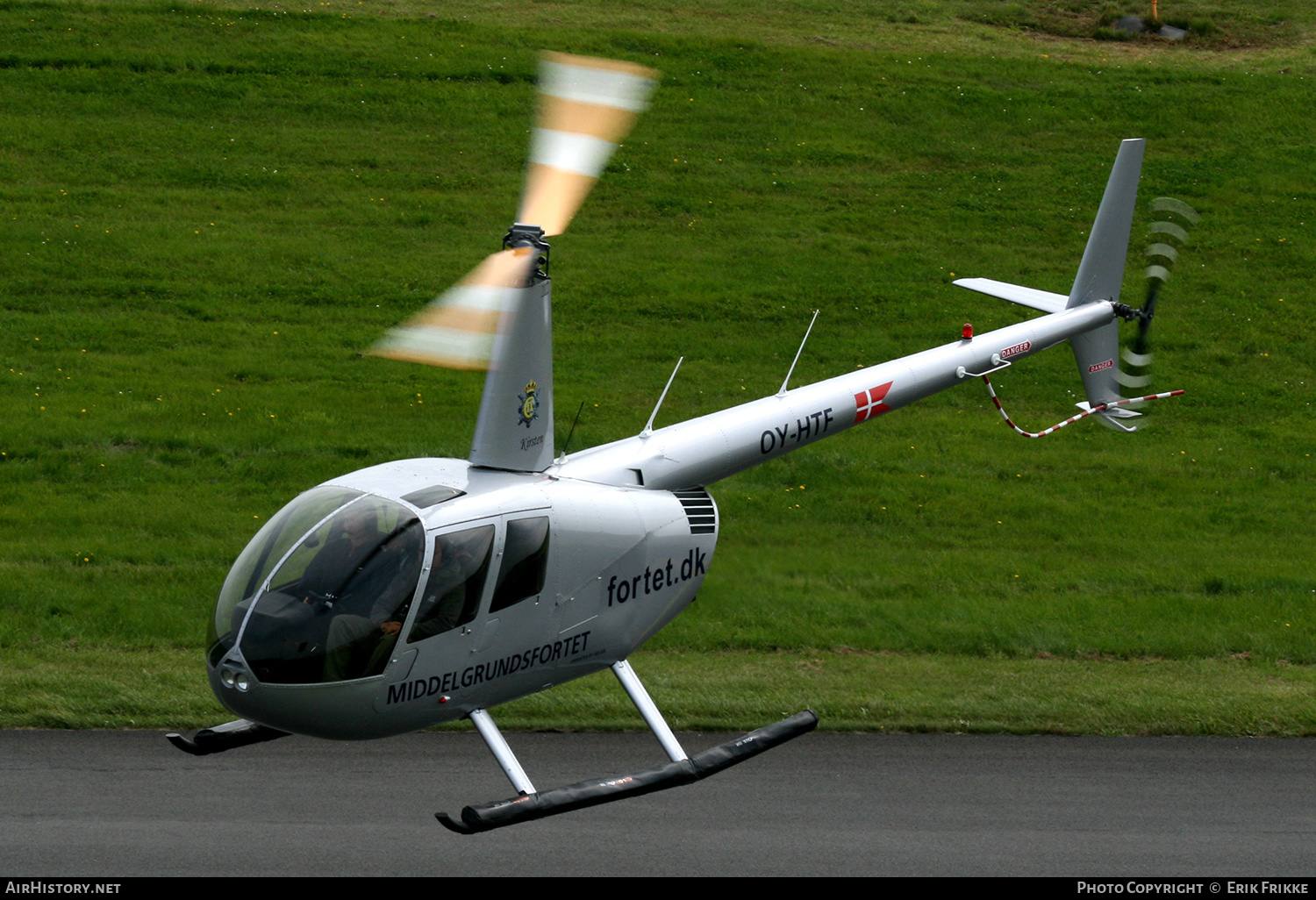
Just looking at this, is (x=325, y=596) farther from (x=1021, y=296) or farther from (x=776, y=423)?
(x=1021, y=296)

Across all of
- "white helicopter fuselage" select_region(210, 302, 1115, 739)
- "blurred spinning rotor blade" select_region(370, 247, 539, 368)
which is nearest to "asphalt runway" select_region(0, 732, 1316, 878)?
"white helicopter fuselage" select_region(210, 302, 1115, 739)

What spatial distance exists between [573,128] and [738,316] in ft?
47.6

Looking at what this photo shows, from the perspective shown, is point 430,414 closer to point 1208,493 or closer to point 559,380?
point 559,380

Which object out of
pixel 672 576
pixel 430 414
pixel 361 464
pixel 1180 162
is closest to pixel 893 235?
pixel 1180 162

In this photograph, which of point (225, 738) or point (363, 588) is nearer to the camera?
point (363, 588)

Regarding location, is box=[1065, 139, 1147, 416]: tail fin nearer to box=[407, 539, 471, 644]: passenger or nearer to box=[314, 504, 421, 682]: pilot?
box=[407, 539, 471, 644]: passenger

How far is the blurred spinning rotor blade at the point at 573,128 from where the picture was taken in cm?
772

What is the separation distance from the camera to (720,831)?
9734 millimetres

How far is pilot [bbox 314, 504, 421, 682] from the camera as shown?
7.56 meters

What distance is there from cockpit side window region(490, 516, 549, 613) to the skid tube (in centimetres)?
120

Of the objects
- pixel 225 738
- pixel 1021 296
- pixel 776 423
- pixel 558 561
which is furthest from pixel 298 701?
pixel 1021 296

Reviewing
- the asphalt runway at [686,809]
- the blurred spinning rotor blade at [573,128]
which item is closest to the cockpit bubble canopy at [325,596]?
the blurred spinning rotor blade at [573,128]

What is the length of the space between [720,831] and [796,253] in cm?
1609

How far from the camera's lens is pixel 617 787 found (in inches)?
315
